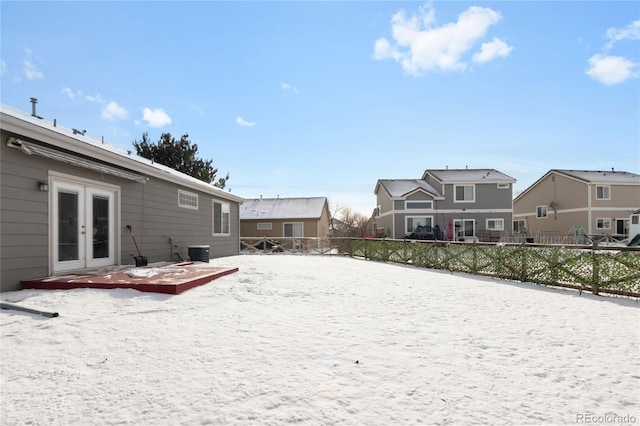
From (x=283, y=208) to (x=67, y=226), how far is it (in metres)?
23.3

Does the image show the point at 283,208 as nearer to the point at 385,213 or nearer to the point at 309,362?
the point at 385,213

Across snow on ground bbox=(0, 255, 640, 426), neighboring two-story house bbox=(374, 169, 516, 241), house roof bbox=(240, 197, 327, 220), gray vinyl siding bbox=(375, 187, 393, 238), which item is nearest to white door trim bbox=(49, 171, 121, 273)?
snow on ground bbox=(0, 255, 640, 426)

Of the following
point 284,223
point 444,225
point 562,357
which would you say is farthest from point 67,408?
point 444,225

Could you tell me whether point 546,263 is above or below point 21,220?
below

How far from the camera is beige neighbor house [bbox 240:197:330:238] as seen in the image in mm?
28375

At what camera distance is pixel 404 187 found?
2919 cm

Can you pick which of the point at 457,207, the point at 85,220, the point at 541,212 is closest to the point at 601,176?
the point at 541,212

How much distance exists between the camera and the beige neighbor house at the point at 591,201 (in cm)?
2686

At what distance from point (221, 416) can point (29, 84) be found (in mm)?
12008

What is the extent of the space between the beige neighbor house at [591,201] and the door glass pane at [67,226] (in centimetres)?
A: 2921

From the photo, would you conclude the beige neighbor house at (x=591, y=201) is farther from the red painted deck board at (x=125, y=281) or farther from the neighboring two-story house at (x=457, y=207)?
the red painted deck board at (x=125, y=281)

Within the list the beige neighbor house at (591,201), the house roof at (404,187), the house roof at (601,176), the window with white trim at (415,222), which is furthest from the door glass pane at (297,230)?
the house roof at (601,176)

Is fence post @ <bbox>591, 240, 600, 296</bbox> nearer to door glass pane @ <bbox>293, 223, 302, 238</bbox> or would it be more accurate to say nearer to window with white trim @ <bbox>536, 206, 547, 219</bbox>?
door glass pane @ <bbox>293, 223, 302, 238</bbox>

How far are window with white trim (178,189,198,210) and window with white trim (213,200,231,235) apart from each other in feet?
6.01
